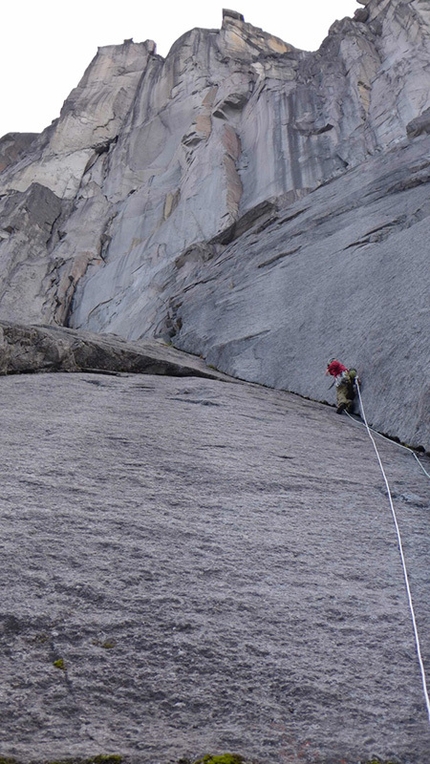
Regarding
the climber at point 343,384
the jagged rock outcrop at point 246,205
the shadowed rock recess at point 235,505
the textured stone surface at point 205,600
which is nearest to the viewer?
the textured stone surface at point 205,600

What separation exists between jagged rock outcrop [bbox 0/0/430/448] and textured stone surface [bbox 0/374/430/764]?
11.7 feet

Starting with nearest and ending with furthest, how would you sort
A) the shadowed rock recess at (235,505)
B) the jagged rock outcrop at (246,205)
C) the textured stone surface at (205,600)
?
the textured stone surface at (205,600), the shadowed rock recess at (235,505), the jagged rock outcrop at (246,205)

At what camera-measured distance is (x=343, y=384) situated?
12891 millimetres

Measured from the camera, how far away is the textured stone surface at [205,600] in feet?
12.4

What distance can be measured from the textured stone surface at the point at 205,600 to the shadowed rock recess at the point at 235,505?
0.02 meters

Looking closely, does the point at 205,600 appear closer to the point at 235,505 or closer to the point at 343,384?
the point at 235,505

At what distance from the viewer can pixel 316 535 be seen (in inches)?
252

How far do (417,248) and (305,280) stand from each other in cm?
409

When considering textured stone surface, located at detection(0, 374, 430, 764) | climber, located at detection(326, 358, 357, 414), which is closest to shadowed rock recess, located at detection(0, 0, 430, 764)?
textured stone surface, located at detection(0, 374, 430, 764)

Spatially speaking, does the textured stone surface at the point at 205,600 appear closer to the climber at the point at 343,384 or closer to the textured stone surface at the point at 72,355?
the climber at the point at 343,384

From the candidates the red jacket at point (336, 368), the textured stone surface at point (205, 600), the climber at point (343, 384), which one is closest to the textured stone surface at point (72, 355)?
the red jacket at point (336, 368)

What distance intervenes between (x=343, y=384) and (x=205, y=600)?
8.43m

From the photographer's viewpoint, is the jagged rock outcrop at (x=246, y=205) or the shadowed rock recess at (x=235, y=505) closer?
the shadowed rock recess at (x=235, y=505)

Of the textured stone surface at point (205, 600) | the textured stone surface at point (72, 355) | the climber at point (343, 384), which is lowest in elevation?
the textured stone surface at point (205, 600)
